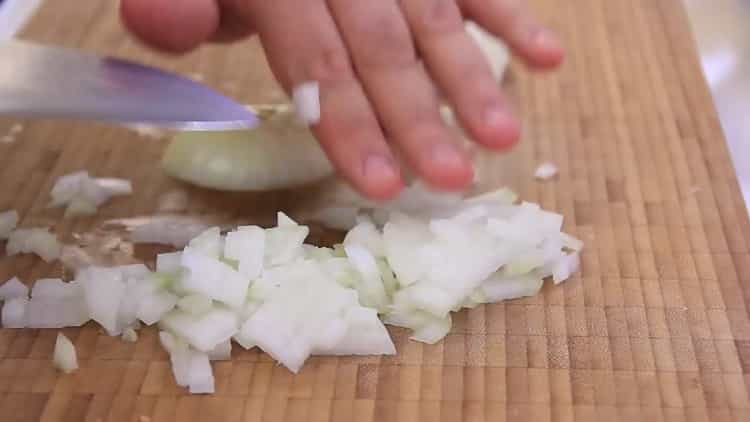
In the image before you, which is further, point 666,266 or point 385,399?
point 666,266

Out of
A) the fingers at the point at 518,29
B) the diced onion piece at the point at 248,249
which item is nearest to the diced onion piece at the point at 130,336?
the diced onion piece at the point at 248,249

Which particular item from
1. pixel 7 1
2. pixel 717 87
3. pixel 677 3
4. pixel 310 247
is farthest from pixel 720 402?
pixel 7 1

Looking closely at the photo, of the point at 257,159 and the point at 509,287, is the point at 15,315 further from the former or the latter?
the point at 509,287

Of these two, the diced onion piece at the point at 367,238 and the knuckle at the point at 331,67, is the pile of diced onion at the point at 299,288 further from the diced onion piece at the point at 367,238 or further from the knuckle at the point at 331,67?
the knuckle at the point at 331,67

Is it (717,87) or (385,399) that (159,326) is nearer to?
(385,399)

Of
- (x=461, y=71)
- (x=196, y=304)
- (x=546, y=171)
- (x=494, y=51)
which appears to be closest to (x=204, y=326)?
(x=196, y=304)

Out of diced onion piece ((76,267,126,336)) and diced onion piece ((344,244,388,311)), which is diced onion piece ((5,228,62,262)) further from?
diced onion piece ((344,244,388,311))
